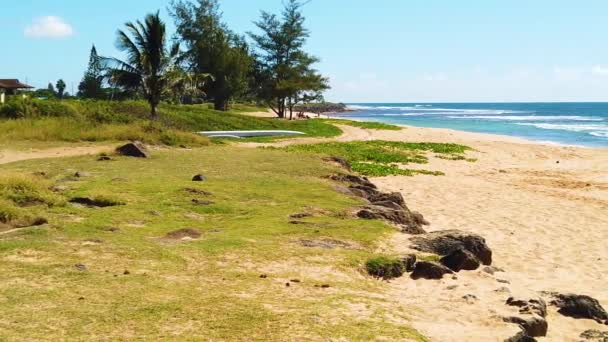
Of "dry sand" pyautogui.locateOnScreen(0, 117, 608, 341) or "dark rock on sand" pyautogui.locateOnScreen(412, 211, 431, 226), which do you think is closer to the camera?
"dry sand" pyautogui.locateOnScreen(0, 117, 608, 341)

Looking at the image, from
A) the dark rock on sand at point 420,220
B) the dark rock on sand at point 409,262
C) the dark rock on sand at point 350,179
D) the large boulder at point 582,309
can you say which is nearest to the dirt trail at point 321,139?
the dark rock on sand at point 350,179

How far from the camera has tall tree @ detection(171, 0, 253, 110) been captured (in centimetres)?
5719

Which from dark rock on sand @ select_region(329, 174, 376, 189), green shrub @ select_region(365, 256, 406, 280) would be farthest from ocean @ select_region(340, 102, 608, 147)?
green shrub @ select_region(365, 256, 406, 280)

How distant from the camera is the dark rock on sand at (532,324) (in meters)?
5.98

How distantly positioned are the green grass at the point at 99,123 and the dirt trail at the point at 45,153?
90.0 inches

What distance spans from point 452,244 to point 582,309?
2.70 metres

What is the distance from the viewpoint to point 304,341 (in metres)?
4.98

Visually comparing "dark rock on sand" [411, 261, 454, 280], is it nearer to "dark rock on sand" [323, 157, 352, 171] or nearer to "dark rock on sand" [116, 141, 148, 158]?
"dark rock on sand" [323, 157, 352, 171]

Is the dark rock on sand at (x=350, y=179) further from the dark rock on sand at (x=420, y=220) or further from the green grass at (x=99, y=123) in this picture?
the green grass at (x=99, y=123)

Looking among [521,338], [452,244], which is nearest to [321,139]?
[452,244]

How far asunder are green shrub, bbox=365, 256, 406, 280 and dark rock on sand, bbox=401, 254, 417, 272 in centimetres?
8

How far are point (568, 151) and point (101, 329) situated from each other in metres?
37.0

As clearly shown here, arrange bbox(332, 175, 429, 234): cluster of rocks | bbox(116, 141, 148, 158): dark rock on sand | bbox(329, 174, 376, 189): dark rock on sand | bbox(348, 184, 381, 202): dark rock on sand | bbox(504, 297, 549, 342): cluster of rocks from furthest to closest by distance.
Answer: bbox(116, 141, 148, 158): dark rock on sand, bbox(329, 174, 376, 189): dark rock on sand, bbox(348, 184, 381, 202): dark rock on sand, bbox(332, 175, 429, 234): cluster of rocks, bbox(504, 297, 549, 342): cluster of rocks

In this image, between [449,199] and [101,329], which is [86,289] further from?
[449,199]
